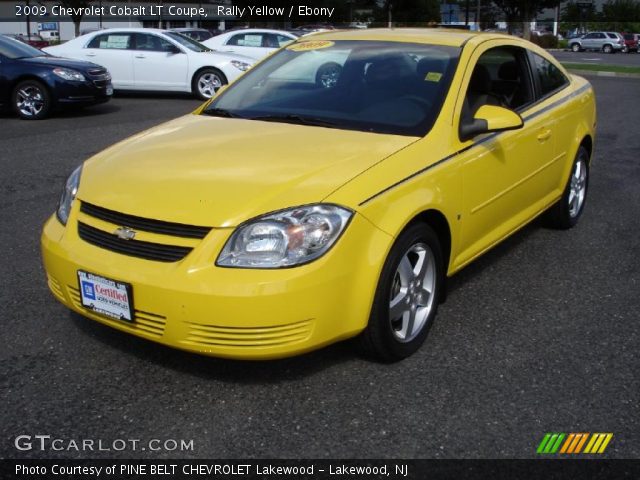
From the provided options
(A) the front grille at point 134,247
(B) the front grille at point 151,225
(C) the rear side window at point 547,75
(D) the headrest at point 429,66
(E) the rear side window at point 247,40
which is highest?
(E) the rear side window at point 247,40

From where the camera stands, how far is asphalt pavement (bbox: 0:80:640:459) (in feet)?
9.45

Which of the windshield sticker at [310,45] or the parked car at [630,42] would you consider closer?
the windshield sticker at [310,45]

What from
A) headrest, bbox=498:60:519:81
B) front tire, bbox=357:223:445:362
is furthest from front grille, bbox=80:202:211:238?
headrest, bbox=498:60:519:81

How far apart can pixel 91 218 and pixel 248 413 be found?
114 cm

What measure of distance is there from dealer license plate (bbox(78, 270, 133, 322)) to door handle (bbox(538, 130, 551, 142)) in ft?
9.64

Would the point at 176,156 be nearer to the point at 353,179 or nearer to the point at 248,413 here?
the point at 353,179

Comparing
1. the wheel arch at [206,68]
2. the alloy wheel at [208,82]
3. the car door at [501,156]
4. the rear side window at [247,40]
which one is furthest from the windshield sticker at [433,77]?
the rear side window at [247,40]

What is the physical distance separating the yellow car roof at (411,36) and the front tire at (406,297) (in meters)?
1.42

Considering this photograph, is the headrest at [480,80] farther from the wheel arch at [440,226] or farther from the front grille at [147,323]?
the front grille at [147,323]

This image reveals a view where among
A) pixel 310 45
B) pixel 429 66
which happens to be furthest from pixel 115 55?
pixel 429 66

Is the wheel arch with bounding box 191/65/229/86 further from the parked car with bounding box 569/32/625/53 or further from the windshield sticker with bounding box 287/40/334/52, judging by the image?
the parked car with bounding box 569/32/625/53

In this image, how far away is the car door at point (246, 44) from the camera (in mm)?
16516

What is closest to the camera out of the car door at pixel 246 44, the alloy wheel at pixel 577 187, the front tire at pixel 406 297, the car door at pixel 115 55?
the front tire at pixel 406 297

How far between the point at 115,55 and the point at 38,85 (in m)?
3.38
